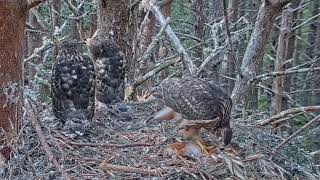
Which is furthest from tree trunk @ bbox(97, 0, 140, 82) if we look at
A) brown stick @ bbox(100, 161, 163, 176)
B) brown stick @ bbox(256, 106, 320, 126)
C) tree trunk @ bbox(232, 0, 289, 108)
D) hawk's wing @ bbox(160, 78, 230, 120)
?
brown stick @ bbox(100, 161, 163, 176)

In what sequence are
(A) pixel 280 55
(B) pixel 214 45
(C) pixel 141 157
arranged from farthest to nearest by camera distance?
1. (A) pixel 280 55
2. (B) pixel 214 45
3. (C) pixel 141 157

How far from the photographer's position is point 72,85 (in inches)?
158

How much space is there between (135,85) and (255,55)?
1.27 m

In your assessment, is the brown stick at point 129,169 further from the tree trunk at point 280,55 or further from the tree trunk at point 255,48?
the tree trunk at point 280,55

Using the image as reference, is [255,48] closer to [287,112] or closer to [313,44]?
[287,112]

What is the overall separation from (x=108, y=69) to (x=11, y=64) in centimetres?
147

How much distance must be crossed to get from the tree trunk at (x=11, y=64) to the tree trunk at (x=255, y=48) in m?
1.98

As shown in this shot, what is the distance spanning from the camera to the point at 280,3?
4395mm

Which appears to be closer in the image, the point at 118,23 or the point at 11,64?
the point at 11,64

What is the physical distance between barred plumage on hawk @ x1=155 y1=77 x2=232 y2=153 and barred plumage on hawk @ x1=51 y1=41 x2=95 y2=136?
0.59m

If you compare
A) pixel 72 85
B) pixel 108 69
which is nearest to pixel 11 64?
pixel 72 85

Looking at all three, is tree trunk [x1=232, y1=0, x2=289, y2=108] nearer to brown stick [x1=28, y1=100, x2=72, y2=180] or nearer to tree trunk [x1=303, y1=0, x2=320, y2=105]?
brown stick [x1=28, y1=100, x2=72, y2=180]

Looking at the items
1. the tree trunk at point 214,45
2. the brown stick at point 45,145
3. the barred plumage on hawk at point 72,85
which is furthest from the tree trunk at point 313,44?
the brown stick at point 45,145

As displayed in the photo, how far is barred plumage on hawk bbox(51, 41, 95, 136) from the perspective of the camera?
3.98 meters
